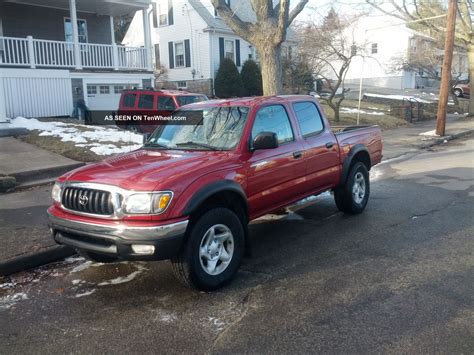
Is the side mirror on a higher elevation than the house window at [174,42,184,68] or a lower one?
lower

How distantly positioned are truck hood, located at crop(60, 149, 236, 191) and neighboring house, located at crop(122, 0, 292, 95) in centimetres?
2454

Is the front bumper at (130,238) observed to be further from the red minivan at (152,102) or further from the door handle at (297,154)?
the red minivan at (152,102)

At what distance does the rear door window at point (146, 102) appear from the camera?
15.2 m

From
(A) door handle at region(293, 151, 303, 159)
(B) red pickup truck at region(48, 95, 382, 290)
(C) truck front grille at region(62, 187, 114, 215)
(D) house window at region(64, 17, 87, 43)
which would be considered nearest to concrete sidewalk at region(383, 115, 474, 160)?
(A) door handle at region(293, 151, 303, 159)

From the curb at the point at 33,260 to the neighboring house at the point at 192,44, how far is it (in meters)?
24.0

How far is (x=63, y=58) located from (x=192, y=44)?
501 inches

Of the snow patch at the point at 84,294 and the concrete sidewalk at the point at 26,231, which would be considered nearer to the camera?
the snow patch at the point at 84,294

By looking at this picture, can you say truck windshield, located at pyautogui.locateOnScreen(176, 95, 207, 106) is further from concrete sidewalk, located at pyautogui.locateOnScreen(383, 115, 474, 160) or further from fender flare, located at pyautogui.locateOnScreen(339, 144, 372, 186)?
fender flare, located at pyautogui.locateOnScreen(339, 144, 372, 186)

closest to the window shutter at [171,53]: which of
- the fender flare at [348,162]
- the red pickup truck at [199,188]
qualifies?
the fender flare at [348,162]

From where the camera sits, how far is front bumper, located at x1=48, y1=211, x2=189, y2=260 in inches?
157

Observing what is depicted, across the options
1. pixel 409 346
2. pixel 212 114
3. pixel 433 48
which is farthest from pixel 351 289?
pixel 433 48

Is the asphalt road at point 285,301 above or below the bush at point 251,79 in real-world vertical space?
below

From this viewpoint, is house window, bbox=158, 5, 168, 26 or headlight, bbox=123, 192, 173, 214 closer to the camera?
headlight, bbox=123, 192, 173, 214

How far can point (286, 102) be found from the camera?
5902mm
